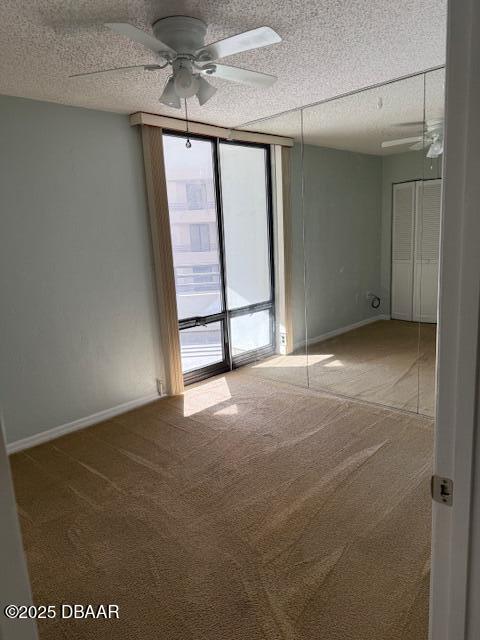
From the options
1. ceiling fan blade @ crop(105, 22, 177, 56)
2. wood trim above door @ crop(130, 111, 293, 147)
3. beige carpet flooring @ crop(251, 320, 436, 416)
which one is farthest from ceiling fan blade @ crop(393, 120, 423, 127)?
ceiling fan blade @ crop(105, 22, 177, 56)

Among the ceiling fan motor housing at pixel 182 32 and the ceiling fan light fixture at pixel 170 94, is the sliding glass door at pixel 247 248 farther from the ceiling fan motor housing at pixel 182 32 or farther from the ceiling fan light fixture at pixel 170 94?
the ceiling fan motor housing at pixel 182 32

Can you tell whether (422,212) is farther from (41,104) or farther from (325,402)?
(41,104)

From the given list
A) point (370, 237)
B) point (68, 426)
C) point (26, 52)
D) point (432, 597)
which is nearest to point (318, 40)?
point (26, 52)

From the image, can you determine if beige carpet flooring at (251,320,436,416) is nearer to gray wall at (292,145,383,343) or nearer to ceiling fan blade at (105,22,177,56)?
gray wall at (292,145,383,343)

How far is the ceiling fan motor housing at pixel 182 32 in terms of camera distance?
2.04 meters

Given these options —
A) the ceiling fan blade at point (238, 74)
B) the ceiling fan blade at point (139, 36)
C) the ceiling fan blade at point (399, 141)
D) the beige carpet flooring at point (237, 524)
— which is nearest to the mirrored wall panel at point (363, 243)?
the ceiling fan blade at point (399, 141)

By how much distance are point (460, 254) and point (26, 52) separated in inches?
98.2

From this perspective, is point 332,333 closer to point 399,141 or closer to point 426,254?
point 426,254

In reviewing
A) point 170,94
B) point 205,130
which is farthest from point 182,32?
point 205,130

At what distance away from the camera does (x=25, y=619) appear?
0.71 meters

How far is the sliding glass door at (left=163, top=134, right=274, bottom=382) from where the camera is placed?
416 centimetres

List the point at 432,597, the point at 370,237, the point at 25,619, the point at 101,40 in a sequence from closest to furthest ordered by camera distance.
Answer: the point at 25,619
the point at 432,597
the point at 101,40
the point at 370,237

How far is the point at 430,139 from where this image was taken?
310 cm

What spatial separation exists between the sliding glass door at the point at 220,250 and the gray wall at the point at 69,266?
1.49ft
